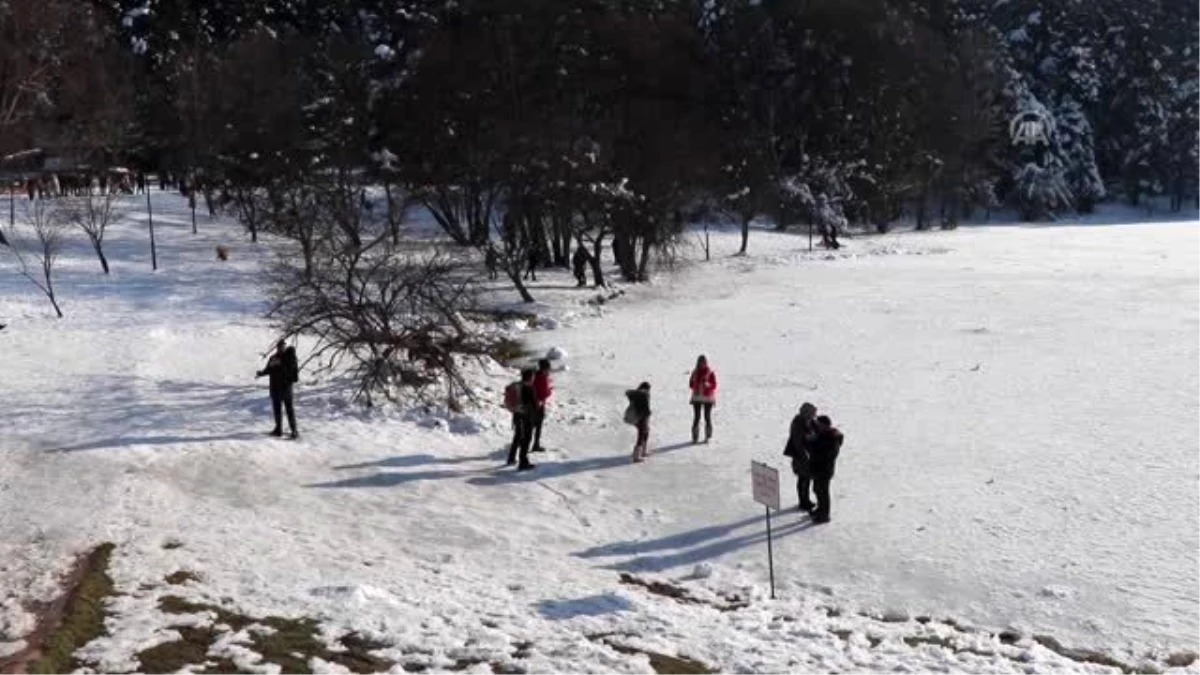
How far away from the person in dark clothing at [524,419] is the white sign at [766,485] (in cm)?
477

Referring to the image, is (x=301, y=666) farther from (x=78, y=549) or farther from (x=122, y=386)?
(x=122, y=386)

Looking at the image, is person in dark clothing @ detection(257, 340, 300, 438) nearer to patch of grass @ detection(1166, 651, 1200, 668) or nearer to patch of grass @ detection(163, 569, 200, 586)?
patch of grass @ detection(163, 569, 200, 586)

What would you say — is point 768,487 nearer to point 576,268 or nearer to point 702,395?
point 702,395

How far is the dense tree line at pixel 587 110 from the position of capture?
137ft

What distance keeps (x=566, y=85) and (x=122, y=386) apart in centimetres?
3349

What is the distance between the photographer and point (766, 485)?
40.5ft

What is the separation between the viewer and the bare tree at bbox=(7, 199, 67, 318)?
96.7ft

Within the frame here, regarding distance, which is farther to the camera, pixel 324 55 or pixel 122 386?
pixel 324 55

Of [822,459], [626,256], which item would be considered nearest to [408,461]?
[822,459]

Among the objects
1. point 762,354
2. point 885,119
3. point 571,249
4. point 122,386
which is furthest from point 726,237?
point 122,386

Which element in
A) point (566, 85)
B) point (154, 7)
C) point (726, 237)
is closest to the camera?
point (566, 85)

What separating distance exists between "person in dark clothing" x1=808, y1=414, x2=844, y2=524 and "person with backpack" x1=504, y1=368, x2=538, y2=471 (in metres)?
4.28

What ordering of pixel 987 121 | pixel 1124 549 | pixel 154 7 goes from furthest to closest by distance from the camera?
pixel 987 121, pixel 154 7, pixel 1124 549

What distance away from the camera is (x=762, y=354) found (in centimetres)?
2694
